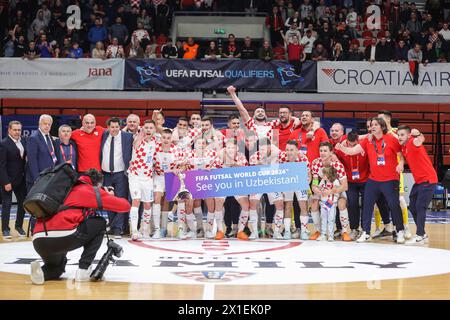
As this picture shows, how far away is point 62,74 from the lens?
19438 mm

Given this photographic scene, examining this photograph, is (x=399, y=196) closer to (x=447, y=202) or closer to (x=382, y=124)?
(x=382, y=124)

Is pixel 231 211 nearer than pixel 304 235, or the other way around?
pixel 304 235

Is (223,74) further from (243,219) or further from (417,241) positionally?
(417,241)

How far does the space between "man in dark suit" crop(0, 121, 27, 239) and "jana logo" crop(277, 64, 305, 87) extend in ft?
32.3

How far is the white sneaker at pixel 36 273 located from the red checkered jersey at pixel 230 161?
15.5 ft

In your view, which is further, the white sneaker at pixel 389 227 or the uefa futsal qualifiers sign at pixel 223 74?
the uefa futsal qualifiers sign at pixel 223 74

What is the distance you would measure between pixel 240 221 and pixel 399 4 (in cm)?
1454

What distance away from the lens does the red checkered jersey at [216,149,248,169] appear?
430 inches

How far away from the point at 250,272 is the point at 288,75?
41.4 feet

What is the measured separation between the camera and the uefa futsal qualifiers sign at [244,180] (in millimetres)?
10562

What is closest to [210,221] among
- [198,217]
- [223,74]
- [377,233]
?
[198,217]

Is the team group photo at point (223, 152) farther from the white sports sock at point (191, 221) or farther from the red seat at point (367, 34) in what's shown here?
the red seat at point (367, 34)

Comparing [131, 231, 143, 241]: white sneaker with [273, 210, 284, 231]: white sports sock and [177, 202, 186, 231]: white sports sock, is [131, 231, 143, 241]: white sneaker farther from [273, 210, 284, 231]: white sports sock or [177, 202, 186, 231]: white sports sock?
[273, 210, 284, 231]: white sports sock

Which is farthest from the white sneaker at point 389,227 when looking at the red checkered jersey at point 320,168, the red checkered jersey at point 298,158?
the red checkered jersey at point 298,158
